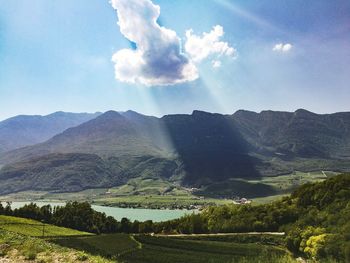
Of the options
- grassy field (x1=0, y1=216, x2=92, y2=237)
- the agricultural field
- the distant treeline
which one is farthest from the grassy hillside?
grassy field (x1=0, y1=216, x2=92, y2=237)

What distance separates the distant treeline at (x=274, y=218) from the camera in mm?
81544

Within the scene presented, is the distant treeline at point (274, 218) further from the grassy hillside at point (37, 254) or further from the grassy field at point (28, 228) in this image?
the grassy hillside at point (37, 254)

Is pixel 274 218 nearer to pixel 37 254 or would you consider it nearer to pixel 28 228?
pixel 28 228

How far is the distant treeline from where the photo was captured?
81.5m

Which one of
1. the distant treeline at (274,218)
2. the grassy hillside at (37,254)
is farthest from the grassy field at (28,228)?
the grassy hillside at (37,254)

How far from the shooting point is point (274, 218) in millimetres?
106250

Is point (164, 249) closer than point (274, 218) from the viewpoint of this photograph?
Yes

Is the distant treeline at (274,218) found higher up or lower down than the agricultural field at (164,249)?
higher up

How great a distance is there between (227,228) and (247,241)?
14562 mm

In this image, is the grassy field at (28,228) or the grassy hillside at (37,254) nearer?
the grassy hillside at (37,254)

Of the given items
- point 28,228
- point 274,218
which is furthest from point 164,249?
point 274,218

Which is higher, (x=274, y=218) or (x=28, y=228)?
(x=274, y=218)

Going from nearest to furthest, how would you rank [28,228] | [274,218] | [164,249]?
[164,249], [28,228], [274,218]

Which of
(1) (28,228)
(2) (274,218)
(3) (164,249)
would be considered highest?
(2) (274,218)
